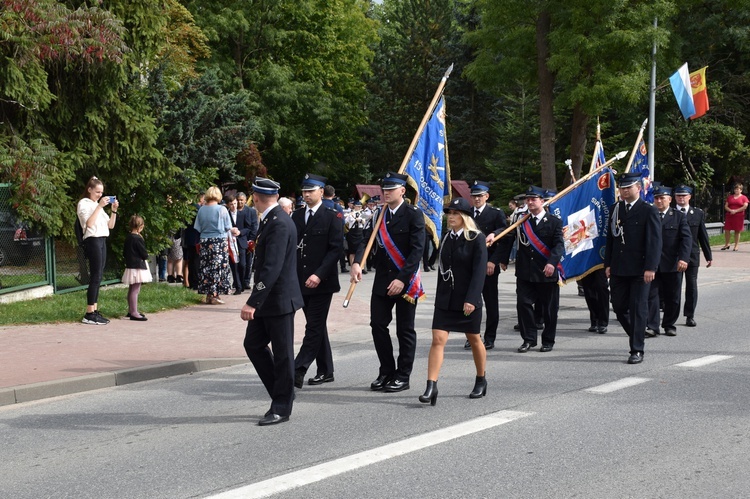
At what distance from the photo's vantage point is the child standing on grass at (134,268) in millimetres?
12406

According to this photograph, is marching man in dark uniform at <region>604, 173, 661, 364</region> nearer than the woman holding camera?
Yes

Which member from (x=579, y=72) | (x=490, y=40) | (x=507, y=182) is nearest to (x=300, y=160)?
(x=507, y=182)

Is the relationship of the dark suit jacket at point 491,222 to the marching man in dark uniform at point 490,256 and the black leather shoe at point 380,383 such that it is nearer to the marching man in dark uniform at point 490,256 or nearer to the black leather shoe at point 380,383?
the marching man in dark uniform at point 490,256

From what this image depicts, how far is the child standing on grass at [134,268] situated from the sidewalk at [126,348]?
0.88ft

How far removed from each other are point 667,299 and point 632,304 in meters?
2.22

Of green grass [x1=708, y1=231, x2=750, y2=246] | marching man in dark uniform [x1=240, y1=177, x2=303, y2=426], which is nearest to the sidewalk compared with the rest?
marching man in dark uniform [x1=240, y1=177, x2=303, y2=426]

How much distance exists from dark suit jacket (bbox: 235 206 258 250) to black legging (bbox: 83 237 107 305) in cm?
424

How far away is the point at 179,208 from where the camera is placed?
55.9 ft

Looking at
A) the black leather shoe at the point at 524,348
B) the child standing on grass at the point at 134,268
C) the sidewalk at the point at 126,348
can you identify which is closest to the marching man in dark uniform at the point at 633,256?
the black leather shoe at the point at 524,348

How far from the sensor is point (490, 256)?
11039 millimetres

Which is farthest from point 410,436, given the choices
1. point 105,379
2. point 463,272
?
point 105,379

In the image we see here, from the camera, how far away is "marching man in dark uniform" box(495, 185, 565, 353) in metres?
10.5

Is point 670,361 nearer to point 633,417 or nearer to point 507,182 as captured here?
point 633,417

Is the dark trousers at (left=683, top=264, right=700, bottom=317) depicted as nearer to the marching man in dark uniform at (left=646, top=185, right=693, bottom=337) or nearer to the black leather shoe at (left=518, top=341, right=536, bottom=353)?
the marching man in dark uniform at (left=646, top=185, right=693, bottom=337)
